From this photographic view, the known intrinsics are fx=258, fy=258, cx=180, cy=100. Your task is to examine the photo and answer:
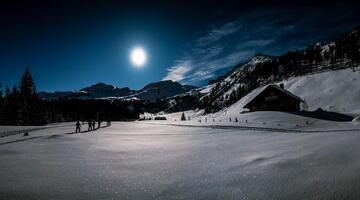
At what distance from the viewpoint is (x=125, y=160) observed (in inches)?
394

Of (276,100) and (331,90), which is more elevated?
(331,90)

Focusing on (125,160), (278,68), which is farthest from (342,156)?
(278,68)

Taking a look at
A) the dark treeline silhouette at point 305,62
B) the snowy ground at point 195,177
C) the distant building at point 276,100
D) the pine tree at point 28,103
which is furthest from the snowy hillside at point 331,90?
the pine tree at point 28,103

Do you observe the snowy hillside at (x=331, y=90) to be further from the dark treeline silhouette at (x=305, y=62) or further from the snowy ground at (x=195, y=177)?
the snowy ground at (x=195, y=177)

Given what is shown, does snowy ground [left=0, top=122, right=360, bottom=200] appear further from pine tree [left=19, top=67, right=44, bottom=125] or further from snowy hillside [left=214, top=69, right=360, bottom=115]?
pine tree [left=19, top=67, right=44, bottom=125]

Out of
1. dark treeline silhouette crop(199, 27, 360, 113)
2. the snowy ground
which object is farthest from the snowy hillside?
the snowy ground

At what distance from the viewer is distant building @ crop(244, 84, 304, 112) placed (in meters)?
49.0

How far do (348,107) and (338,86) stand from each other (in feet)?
46.6

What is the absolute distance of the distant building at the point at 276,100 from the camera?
4900cm

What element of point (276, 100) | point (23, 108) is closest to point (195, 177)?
point (276, 100)

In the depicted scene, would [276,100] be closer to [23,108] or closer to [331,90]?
[331,90]

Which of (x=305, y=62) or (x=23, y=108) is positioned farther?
(x=305, y=62)

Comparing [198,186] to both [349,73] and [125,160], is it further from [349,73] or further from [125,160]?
[349,73]

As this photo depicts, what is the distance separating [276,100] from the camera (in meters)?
49.8
